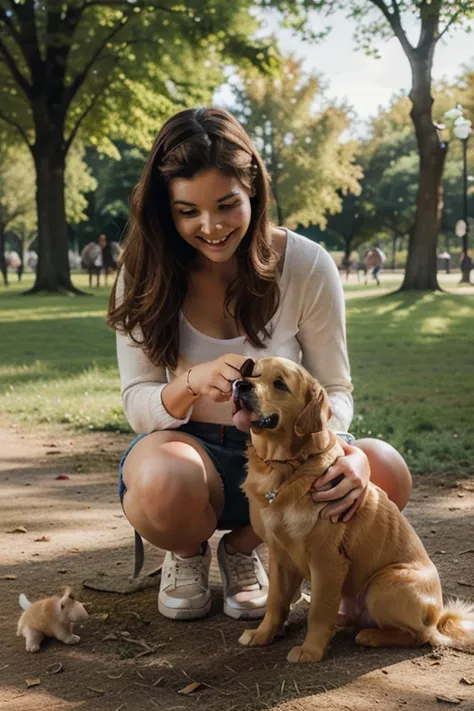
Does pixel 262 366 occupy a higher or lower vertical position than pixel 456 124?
lower

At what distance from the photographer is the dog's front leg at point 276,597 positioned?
3.14 metres

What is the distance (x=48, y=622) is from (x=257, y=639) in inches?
29.9

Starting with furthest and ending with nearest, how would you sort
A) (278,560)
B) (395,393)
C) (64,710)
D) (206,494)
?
1. (395,393)
2. (206,494)
3. (278,560)
4. (64,710)

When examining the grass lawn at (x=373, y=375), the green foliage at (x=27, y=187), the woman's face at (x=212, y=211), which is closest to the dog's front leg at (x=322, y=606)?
the woman's face at (x=212, y=211)

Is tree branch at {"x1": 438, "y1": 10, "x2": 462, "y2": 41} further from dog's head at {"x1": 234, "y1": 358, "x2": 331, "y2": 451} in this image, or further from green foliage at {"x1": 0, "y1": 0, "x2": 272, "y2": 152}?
dog's head at {"x1": 234, "y1": 358, "x2": 331, "y2": 451}

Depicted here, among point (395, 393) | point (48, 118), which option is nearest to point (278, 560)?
point (395, 393)

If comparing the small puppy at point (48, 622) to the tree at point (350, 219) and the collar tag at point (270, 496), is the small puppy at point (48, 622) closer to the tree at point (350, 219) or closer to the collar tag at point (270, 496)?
the collar tag at point (270, 496)

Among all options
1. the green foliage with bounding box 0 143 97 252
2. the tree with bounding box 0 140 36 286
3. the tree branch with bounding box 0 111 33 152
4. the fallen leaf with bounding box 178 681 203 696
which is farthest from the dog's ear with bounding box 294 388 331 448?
the tree with bounding box 0 140 36 286

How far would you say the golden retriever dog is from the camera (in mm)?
2930

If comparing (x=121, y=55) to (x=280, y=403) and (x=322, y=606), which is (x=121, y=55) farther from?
(x=322, y=606)

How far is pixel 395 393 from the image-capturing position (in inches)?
366

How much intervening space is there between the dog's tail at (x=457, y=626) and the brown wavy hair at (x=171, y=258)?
1.28 m

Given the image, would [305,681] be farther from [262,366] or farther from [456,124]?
[456,124]

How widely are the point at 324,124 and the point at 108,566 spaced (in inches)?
1721
